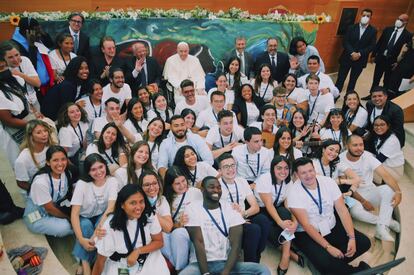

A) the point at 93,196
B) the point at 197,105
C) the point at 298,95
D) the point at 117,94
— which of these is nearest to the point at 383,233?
the point at 298,95

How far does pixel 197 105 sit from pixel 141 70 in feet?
3.67

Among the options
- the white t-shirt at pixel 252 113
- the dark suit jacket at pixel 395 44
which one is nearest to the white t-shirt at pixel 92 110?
the white t-shirt at pixel 252 113

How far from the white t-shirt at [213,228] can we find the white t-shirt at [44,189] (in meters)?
1.18

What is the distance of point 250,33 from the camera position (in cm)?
691

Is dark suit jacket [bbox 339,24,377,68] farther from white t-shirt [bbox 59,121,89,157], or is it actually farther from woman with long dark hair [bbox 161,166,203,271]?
white t-shirt [bbox 59,121,89,157]

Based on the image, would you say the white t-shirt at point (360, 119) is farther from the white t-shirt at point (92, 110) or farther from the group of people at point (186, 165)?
the white t-shirt at point (92, 110)

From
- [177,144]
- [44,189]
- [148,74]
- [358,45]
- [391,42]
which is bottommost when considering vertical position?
[44,189]

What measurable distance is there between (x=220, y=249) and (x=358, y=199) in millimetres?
1802

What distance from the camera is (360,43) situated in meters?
6.62

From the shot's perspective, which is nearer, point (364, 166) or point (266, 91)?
point (364, 166)

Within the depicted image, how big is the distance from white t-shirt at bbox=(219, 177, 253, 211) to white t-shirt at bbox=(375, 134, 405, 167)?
6.38 ft

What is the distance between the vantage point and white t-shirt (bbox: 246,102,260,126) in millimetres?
5164

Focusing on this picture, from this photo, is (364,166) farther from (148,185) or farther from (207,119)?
(148,185)

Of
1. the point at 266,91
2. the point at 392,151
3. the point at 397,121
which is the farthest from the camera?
the point at 266,91
